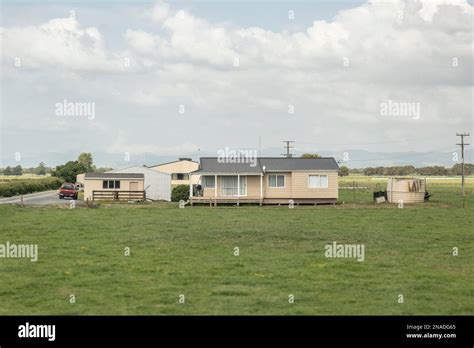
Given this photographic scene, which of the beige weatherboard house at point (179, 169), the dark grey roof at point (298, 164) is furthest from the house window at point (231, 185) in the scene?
the beige weatherboard house at point (179, 169)

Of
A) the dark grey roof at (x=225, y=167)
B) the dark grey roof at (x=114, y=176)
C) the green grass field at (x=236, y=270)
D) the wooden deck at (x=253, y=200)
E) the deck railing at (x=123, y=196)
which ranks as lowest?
the green grass field at (x=236, y=270)

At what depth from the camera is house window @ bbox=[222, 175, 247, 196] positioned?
46844 millimetres

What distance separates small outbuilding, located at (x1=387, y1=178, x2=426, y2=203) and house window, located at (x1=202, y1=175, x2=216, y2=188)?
13.5m

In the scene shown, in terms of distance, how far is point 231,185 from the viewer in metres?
47.1

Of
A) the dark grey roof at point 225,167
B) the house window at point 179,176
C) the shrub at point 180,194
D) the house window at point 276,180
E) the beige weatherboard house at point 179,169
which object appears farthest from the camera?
the house window at point 179,176

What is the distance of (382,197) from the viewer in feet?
154

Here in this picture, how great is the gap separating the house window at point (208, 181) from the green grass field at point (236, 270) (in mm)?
18893

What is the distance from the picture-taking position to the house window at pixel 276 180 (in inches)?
1844

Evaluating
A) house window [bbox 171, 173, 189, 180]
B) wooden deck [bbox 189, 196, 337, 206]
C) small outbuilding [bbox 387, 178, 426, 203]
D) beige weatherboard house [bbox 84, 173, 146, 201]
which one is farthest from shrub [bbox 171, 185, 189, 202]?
house window [bbox 171, 173, 189, 180]

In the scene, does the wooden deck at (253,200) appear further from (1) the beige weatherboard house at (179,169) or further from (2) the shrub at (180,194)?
(1) the beige weatherboard house at (179,169)

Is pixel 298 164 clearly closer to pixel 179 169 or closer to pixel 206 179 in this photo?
pixel 206 179
